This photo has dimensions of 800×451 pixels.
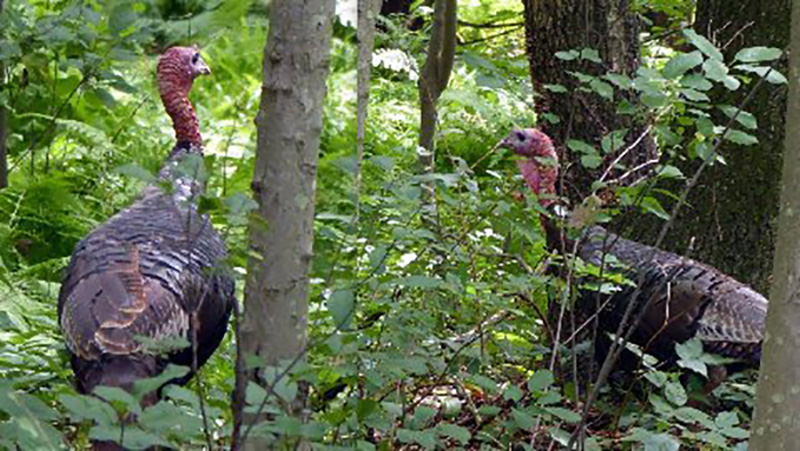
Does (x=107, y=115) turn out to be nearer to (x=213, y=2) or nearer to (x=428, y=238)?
(x=213, y=2)

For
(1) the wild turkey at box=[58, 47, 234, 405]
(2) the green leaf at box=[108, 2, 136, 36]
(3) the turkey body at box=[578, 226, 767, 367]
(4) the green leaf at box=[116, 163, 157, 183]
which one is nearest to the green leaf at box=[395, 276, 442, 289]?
(1) the wild turkey at box=[58, 47, 234, 405]

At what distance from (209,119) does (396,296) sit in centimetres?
557

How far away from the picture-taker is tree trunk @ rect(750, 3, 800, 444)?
2.94 metres

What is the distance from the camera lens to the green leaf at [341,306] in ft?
9.76

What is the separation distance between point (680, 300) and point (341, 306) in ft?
7.58

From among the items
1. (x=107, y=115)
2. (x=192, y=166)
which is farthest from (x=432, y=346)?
(x=107, y=115)

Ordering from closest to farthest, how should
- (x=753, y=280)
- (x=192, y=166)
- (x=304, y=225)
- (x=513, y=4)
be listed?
(x=192, y=166), (x=304, y=225), (x=753, y=280), (x=513, y=4)

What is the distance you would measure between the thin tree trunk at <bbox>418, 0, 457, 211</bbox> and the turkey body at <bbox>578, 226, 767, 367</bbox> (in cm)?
71

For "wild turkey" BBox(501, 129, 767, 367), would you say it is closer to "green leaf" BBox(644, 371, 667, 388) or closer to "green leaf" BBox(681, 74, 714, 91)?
"green leaf" BBox(644, 371, 667, 388)

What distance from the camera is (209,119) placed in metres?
9.61

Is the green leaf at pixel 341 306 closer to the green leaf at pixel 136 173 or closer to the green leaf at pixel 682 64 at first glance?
the green leaf at pixel 136 173

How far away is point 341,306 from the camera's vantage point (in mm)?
2994

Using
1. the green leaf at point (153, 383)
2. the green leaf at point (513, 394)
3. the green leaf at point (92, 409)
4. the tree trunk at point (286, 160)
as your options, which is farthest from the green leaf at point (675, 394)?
the green leaf at point (92, 409)

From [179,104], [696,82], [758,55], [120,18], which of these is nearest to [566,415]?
[696,82]
